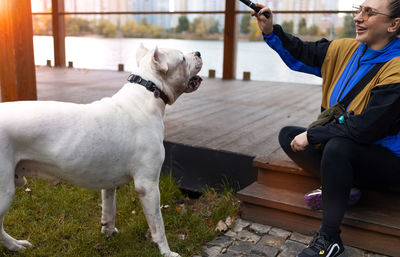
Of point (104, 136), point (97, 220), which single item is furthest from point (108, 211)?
point (104, 136)

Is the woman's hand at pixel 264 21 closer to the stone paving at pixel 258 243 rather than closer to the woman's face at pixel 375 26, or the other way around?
the woman's face at pixel 375 26

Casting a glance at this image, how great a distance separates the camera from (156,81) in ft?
8.27

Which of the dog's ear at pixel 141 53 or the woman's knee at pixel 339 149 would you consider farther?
the dog's ear at pixel 141 53

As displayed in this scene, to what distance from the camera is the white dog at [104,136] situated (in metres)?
2.16

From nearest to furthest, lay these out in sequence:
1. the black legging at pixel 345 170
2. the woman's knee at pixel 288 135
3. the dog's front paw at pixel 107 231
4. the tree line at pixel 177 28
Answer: the black legging at pixel 345 170
the dog's front paw at pixel 107 231
the woman's knee at pixel 288 135
the tree line at pixel 177 28

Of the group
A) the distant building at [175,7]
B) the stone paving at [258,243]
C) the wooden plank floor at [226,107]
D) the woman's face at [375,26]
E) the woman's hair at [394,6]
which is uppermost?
the distant building at [175,7]

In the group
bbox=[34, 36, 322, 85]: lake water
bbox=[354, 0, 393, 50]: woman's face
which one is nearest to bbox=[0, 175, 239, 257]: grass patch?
bbox=[354, 0, 393, 50]: woman's face

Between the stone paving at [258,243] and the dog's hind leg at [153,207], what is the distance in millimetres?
314

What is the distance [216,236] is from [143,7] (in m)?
9.33

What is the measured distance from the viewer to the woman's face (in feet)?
8.00

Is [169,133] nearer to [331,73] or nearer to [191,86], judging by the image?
[191,86]

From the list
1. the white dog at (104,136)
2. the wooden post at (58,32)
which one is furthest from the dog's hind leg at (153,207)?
the wooden post at (58,32)

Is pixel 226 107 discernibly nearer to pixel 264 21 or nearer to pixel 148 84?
pixel 264 21

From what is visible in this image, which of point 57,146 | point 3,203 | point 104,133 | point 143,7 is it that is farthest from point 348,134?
point 143,7
